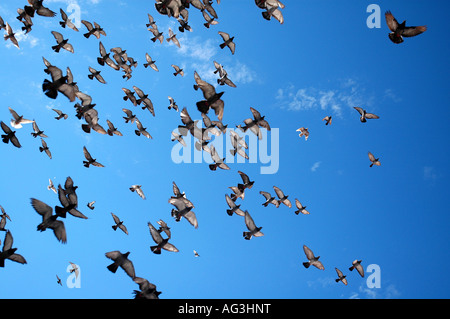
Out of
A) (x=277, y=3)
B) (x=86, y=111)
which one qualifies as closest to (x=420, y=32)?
(x=277, y=3)

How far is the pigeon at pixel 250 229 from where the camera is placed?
53.5ft

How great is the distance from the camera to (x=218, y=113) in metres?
13.7

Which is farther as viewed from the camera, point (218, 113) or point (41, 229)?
point (218, 113)

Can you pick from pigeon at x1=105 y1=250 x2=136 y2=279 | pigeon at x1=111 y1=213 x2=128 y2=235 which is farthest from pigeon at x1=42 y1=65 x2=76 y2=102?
pigeon at x1=111 y1=213 x2=128 y2=235

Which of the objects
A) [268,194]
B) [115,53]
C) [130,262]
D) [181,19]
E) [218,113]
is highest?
[181,19]

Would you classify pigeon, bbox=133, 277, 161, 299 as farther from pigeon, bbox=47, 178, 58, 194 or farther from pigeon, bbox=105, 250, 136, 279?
pigeon, bbox=47, 178, 58, 194

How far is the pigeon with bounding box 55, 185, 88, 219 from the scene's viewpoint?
12277mm

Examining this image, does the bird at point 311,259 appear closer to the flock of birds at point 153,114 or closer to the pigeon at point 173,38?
the flock of birds at point 153,114

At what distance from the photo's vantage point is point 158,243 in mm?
14633

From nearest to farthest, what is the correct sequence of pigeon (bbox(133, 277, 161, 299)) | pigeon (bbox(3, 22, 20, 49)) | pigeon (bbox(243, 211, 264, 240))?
pigeon (bbox(133, 277, 161, 299))
pigeon (bbox(243, 211, 264, 240))
pigeon (bbox(3, 22, 20, 49))
